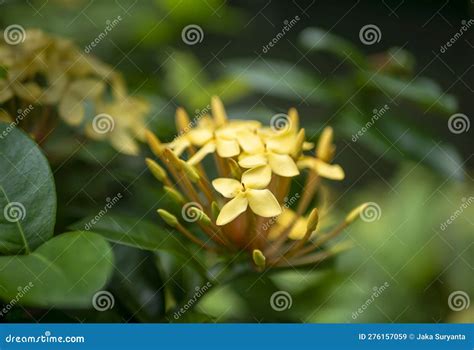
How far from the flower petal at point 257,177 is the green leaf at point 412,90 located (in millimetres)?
270

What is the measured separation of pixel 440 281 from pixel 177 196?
39cm

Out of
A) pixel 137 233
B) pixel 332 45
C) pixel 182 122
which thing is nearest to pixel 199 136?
pixel 182 122

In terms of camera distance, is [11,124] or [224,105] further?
[224,105]

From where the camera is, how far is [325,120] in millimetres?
1044

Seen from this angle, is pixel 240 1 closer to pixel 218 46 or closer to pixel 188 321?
pixel 218 46

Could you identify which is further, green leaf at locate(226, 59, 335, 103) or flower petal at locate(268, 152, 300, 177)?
green leaf at locate(226, 59, 335, 103)

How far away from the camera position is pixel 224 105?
1.06 m

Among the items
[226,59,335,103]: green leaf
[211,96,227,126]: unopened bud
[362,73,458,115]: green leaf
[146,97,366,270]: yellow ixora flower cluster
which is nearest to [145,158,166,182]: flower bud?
[146,97,366,270]: yellow ixora flower cluster

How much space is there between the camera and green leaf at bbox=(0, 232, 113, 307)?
0.82 metres

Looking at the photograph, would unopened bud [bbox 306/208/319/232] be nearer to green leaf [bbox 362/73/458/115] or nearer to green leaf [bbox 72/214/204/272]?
green leaf [bbox 72/214/204/272]

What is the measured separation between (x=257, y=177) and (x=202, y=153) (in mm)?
73

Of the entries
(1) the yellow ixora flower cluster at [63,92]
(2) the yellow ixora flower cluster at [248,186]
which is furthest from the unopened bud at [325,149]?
(1) the yellow ixora flower cluster at [63,92]

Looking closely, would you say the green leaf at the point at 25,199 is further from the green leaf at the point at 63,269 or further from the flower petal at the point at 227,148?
the flower petal at the point at 227,148
